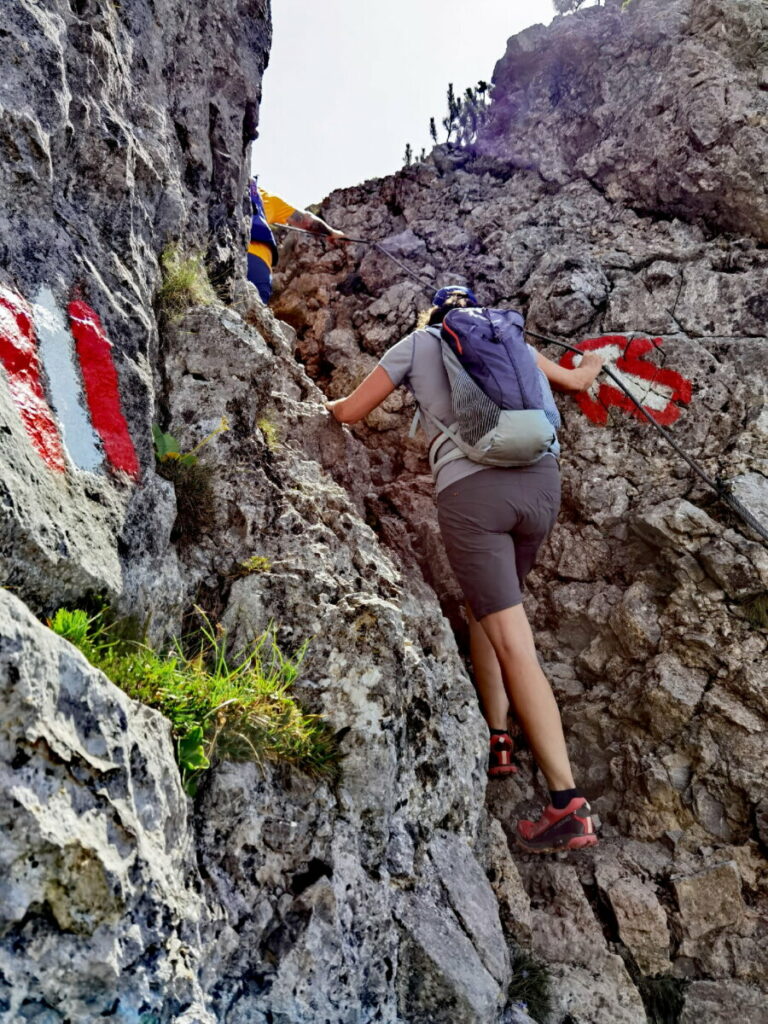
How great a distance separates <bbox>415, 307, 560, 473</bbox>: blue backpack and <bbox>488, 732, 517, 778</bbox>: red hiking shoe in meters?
1.96

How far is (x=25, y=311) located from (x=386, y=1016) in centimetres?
366

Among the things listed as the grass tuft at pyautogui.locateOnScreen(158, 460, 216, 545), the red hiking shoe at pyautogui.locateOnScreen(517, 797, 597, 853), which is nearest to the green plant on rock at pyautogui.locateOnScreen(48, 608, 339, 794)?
the grass tuft at pyautogui.locateOnScreen(158, 460, 216, 545)

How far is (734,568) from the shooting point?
214 inches

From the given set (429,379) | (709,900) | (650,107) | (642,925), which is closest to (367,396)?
(429,379)

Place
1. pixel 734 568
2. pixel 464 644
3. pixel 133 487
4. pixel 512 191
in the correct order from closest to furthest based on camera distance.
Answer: pixel 133 487 → pixel 734 568 → pixel 464 644 → pixel 512 191

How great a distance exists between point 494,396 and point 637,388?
2.88m

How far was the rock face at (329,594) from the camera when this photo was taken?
95.0 inches

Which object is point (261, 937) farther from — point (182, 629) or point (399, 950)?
point (182, 629)

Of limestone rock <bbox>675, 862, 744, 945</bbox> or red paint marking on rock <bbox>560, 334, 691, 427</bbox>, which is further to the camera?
red paint marking on rock <bbox>560, 334, 691, 427</bbox>

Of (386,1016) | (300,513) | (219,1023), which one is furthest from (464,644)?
(219,1023)

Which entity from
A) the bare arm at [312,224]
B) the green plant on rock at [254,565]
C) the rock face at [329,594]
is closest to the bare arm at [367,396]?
the rock face at [329,594]

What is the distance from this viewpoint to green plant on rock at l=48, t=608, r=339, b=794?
2.91m

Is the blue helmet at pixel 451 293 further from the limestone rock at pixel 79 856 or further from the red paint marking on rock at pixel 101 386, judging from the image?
the limestone rock at pixel 79 856

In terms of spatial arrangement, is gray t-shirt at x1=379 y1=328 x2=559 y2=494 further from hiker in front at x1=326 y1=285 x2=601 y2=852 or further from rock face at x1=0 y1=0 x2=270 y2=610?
rock face at x1=0 y1=0 x2=270 y2=610
